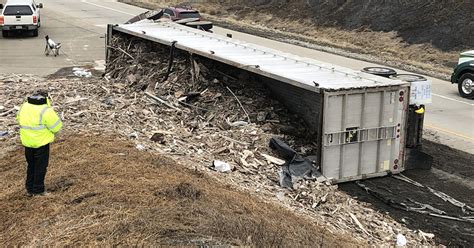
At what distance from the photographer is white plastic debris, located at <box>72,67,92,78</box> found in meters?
22.1

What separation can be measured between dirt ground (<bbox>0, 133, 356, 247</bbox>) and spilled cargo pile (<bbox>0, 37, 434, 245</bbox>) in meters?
0.98

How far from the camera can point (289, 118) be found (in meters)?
13.6

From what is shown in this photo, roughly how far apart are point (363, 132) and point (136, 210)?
18.9 feet

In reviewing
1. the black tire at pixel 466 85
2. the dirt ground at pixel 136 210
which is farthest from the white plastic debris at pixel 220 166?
the black tire at pixel 466 85

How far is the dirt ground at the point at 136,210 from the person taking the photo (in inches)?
263

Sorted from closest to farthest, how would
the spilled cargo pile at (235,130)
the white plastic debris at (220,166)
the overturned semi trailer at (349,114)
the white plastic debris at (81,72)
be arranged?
the spilled cargo pile at (235,130) < the white plastic debris at (220,166) < the overturned semi trailer at (349,114) < the white plastic debris at (81,72)

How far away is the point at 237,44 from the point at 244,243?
11135 millimetres

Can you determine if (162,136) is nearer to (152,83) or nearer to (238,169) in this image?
(238,169)

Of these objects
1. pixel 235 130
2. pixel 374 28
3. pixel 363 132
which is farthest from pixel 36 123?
pixel 374 28

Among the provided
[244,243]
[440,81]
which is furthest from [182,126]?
[440,81]

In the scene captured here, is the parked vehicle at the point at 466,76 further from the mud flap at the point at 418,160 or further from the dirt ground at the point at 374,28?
Result: the mud flap at the point at 418,160

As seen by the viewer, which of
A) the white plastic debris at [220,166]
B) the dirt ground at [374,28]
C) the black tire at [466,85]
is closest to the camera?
the white plastic debris at [220,166]

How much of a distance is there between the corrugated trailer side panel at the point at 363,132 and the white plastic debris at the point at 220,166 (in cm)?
192

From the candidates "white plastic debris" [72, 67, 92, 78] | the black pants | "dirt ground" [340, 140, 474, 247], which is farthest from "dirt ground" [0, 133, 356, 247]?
"white plastic debris" [72, 67, 92, 78]
